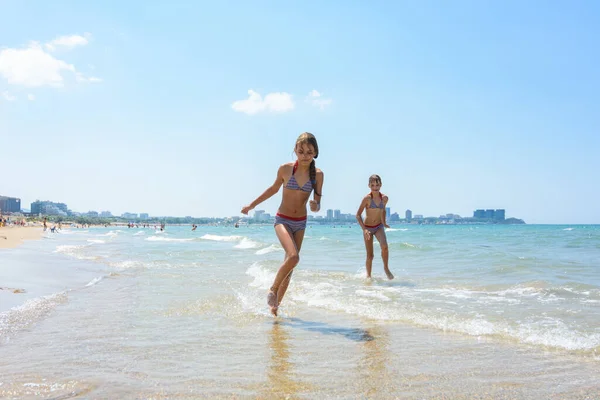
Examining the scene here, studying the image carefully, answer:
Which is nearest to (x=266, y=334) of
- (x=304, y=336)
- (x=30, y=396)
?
(x=304, y=336)

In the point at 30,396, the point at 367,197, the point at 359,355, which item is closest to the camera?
the point at 30,396

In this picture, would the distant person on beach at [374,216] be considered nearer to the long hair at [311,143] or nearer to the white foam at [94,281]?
the long hair at [311,143]

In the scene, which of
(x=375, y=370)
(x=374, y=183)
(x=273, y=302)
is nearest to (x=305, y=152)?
(x=273, y=302)

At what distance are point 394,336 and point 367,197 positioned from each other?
5.41 m

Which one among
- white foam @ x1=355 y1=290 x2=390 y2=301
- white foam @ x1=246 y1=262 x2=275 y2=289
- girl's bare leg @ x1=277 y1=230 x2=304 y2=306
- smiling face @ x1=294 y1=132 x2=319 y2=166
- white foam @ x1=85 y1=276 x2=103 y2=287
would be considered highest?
smiling face @ x1=294 y1=132 x2=319 y2=166

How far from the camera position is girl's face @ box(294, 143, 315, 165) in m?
5.54

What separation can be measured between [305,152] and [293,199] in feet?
1.94

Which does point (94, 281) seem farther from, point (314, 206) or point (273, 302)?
point (314, 206)

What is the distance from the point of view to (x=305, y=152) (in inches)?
218

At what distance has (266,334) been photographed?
4.68m

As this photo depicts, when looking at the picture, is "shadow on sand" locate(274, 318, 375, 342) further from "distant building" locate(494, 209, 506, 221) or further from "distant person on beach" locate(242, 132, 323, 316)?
"distant building" locate(494, 209, 506, 221)

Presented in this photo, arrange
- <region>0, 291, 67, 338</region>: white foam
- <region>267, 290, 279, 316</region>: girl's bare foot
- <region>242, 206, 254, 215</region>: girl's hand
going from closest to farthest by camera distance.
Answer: <region>0, 291, 67, 338</region>: white foam < <region>267, 290, 279, 316</region>: girl's bare foot < <region>242, 206, 254, 215</region>: girl's hand

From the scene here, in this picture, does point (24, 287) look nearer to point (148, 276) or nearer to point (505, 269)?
point (148, 276)

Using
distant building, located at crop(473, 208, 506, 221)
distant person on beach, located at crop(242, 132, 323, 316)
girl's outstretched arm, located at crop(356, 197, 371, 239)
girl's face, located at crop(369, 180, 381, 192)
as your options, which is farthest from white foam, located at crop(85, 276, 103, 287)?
distant building, located at crop(473, 208, 506, 221)
